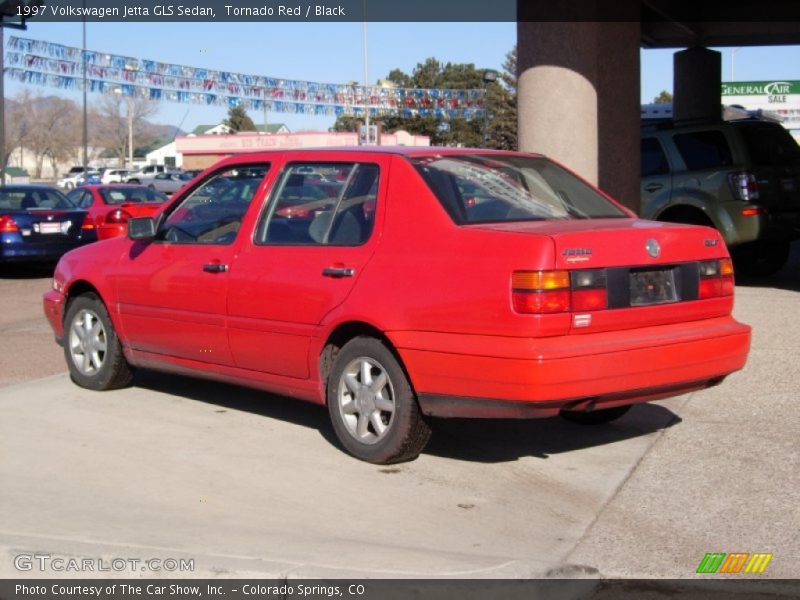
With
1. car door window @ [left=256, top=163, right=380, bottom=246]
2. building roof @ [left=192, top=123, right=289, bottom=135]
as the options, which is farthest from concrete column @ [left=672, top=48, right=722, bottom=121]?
building roof @ [left=192, top=123, right=289, bottom=135]

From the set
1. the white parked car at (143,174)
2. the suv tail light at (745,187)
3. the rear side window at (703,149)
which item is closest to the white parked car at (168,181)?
the white parked car at (143,174)

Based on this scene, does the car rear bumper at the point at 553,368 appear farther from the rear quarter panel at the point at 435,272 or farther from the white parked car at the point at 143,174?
the white parked car at the point at 143,174

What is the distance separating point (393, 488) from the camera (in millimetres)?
5625

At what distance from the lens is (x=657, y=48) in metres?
26.5

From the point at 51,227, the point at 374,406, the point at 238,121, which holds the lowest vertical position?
the point at 374,406

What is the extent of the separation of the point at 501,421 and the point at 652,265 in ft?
6.01

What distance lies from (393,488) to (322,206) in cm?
173

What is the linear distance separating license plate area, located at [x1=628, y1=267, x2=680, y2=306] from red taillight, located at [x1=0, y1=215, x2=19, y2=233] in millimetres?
12954

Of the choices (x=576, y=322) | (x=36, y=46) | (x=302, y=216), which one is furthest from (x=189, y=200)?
(x=36, y=46)

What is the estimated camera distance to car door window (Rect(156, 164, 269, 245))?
6.86 metres

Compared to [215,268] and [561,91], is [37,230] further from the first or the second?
[215,268]

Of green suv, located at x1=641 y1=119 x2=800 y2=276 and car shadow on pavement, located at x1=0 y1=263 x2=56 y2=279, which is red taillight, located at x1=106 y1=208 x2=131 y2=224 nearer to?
car shadow on pavement, located at x1=0 y1=263 x2=56 y2=279

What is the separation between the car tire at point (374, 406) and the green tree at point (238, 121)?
341 feet

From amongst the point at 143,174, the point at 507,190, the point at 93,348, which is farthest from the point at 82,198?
the point at 143,174
